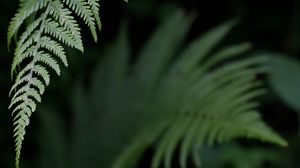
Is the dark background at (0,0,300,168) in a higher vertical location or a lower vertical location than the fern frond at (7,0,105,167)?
higher

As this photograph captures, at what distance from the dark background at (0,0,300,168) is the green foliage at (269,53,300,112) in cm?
25

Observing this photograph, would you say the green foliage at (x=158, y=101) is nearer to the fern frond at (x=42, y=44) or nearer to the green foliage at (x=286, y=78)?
the green foliage at (x=286, y=78)

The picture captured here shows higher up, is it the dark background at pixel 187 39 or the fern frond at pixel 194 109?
the dark background at pixel 187 39

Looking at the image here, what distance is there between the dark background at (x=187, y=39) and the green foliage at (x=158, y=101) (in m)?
0.19

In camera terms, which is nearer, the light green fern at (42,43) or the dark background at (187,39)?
the light green fern at (42,43)

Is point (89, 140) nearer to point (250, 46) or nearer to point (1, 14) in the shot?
point (1, 14)

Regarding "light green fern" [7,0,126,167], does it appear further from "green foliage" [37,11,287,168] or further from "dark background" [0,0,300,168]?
"dark background" [0,0,300,168]

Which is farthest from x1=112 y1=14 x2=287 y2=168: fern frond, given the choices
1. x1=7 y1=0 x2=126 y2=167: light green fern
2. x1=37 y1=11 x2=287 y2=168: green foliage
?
x1=7 y1=0 x2=126 y2=167: light green fern

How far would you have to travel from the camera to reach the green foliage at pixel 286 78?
2.20 metres

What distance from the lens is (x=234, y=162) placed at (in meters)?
2.13

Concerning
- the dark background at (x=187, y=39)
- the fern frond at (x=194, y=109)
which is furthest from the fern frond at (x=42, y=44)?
the dark background at (x=187, y=39)

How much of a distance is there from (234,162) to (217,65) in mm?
860

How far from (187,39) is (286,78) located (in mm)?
1024

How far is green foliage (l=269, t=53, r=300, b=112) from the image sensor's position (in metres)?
2.20
